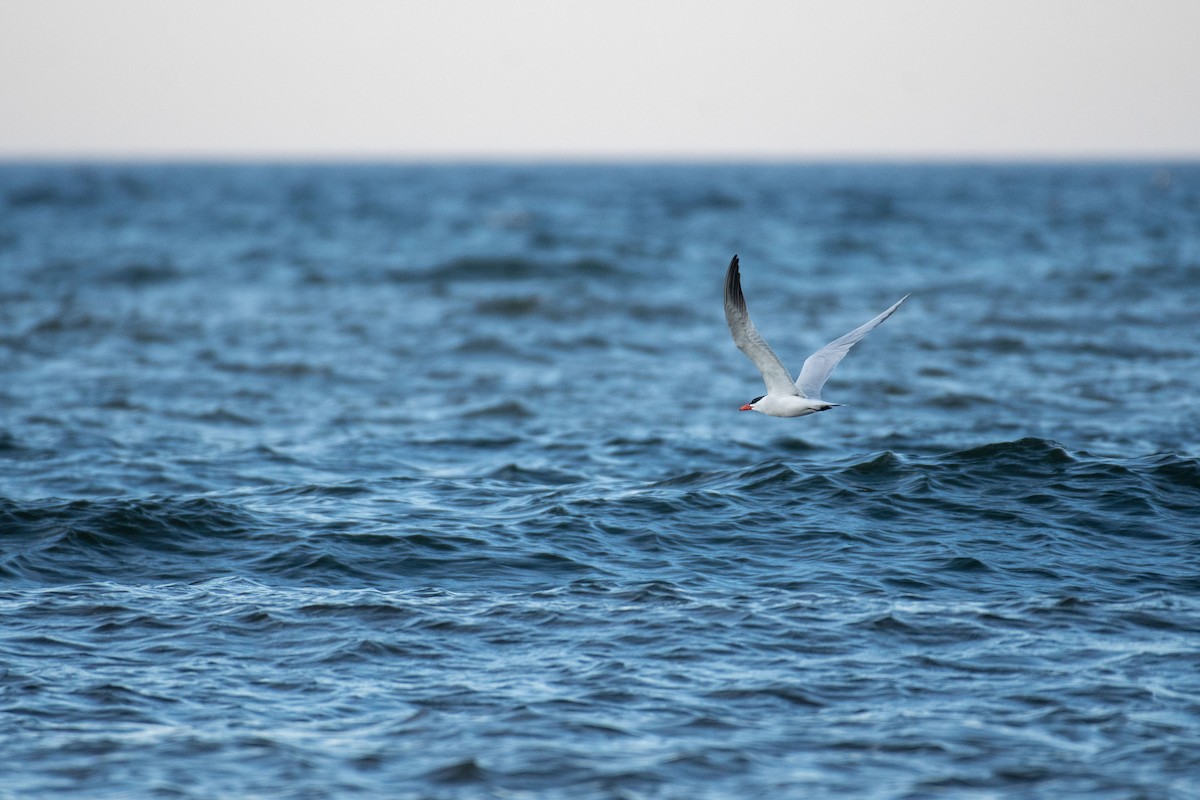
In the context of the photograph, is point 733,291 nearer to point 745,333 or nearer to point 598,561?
point 745,333

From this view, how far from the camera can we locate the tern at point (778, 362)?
10.4m

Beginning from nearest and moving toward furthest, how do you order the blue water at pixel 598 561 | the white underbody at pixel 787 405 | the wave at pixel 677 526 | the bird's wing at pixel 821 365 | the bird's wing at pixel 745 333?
the blue water at pixel 598 561 < the bird's wing at pixel 745 333 < the wave at pixel 677 526 < the white underbody at pixel 787 405 < the bird's wing at pixel 821 365

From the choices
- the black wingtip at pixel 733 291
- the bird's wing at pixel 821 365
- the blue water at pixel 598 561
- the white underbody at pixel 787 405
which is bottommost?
the blue water at pixel 598 561

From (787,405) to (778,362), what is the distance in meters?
0.56

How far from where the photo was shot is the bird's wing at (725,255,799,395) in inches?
407

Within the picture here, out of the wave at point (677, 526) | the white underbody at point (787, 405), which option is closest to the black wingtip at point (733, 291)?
the white underbody at point (787, 405)

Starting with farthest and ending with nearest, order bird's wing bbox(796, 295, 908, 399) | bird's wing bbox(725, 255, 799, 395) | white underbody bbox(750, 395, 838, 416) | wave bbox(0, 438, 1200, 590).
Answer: bird's wing bbox(796, 295, 908, 399) < white underbody bbox(750, 395, 838, 416) < wave bbox(0, 438, 1200, 590) < bird's wing bbox(725, 255, 799, 395)

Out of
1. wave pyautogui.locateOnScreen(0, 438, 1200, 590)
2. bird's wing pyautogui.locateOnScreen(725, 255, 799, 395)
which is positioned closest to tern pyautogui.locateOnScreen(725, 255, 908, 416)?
bird's wing pyautogui.locateOnScreen(725, 255, 799, 395)

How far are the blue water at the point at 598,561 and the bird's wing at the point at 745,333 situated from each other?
5.11 feet

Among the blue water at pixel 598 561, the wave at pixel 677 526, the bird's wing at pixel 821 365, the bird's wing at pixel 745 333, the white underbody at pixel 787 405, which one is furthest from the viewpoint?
the bird's wing at pixel 821 365

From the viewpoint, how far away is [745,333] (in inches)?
412

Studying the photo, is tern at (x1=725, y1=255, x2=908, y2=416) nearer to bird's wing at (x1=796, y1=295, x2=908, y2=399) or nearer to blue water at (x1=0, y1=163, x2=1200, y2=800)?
bird's wing at (x1=796, y1=295, x2=908, y2=399)

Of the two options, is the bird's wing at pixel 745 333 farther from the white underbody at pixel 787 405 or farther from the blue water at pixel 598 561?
the blue water at pixel 598 561

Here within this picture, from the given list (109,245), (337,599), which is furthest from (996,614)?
(109,245)
